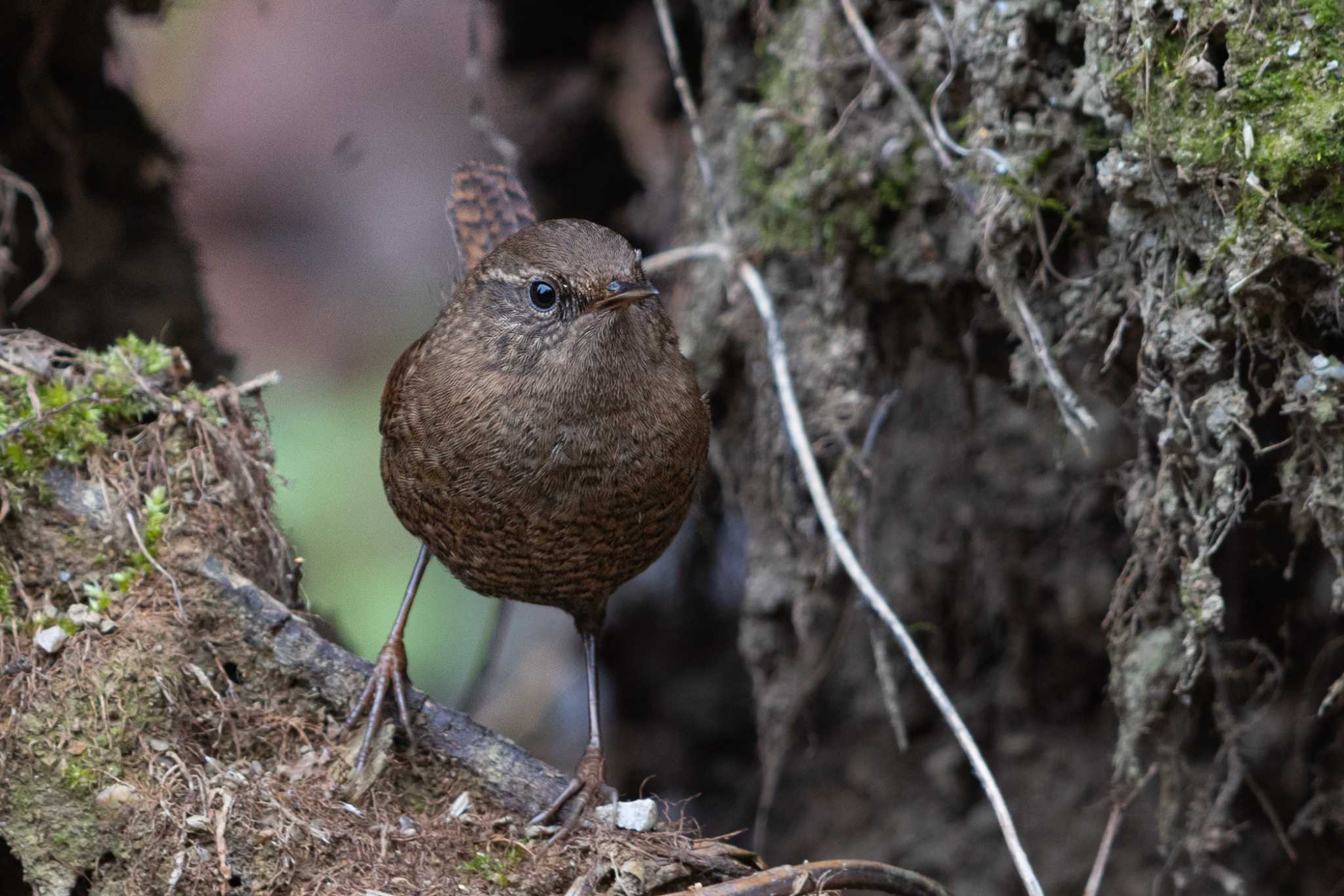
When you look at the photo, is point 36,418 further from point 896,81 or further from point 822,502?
point 896,81

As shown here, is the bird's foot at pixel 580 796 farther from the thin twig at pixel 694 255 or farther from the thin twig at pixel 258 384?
the thin twig at pixel 694 255

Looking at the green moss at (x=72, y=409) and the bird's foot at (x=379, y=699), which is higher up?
the green moss at (x=72, y=409)

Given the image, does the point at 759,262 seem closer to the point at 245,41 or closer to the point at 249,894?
the point at 249,894

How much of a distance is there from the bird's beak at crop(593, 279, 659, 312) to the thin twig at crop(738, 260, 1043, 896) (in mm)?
1019

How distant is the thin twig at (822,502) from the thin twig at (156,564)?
1633mm

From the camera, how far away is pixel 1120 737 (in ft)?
10.1

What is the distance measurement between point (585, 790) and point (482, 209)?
1743mm

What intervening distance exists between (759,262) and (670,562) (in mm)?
1991

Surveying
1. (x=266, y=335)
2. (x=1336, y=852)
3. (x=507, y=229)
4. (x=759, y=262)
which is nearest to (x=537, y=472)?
(x=507, y=229)

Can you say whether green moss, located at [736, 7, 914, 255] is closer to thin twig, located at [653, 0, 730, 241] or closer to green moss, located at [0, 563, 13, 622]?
thin twig, located at [653, 0, 730, 241]

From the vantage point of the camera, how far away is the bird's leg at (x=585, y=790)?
103 inches

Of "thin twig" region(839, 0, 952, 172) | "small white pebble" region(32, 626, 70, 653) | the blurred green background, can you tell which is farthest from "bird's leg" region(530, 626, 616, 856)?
the blurred green background

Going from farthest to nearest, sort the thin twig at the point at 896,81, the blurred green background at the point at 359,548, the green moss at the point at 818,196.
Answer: the blurred green background at the point at 359,548 → the green moss at the point at 818,196 → the thin twig at the point at 896,81

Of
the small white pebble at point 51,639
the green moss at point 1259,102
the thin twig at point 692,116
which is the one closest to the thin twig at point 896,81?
the thin twig at point 692,116
